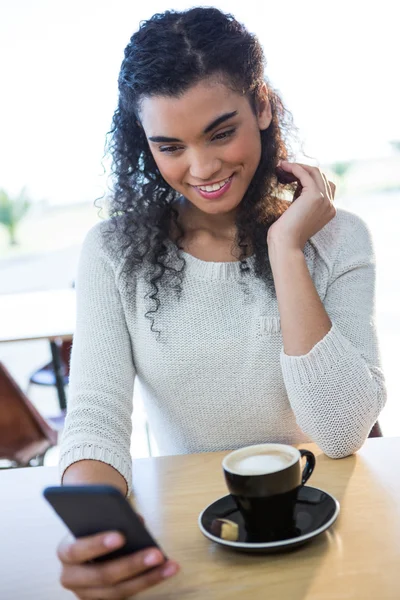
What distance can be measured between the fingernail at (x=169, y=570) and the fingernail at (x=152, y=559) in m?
0.02

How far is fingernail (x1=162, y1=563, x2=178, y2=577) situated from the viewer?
0.76 m

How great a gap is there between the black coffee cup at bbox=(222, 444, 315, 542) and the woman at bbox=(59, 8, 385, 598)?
0.89ft

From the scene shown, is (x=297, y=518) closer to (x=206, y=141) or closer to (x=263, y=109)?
(x=206, y=141)

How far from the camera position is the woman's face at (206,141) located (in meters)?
1.22

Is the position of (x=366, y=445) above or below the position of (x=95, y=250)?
below

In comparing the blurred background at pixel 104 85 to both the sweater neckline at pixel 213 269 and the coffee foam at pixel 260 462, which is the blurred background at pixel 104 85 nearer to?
the sweater neckline at pixel 213 269

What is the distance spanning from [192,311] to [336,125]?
191 inches

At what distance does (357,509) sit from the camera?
931 mm

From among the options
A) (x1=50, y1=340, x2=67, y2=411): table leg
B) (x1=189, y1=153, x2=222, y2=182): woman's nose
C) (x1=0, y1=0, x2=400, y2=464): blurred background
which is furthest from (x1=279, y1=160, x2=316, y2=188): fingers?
(x1=0, y1=0, x2=400, y2=464): blurred background

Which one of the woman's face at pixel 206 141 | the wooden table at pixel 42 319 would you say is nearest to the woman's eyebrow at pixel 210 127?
the woman's face at pixel 206 141

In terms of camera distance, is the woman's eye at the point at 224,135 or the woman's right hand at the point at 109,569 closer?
the woman's right hand at the point at 109,569

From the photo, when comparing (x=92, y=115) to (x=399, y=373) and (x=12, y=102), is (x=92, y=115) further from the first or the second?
(x=399, y=373)

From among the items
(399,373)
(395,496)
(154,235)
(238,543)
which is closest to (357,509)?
(395,496)

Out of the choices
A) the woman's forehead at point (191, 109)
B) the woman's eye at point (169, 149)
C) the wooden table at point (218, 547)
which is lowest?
the wooden table at point (218, 547)
